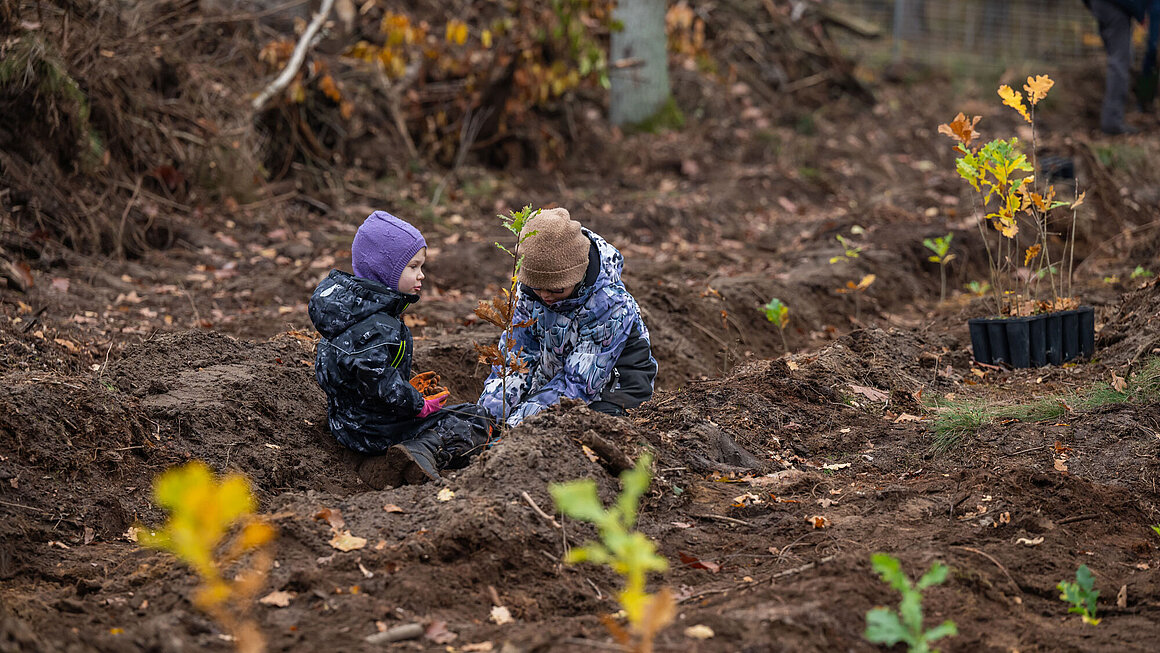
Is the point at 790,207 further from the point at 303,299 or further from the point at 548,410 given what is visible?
the point at 548,410

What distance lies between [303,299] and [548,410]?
356 centimetres

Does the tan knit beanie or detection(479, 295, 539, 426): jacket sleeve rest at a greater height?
the tan knit beanie

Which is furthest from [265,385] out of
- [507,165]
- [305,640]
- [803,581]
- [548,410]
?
[507,165]

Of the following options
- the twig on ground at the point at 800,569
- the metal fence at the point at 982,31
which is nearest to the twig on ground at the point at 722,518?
the twig on ground at the point at 800,569

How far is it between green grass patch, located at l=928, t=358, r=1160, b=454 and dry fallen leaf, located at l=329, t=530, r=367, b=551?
2310 millimetres

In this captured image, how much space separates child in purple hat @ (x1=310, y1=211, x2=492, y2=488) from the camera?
3889 mm

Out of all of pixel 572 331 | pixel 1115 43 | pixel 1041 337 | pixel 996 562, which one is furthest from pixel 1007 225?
pixel 1115 43

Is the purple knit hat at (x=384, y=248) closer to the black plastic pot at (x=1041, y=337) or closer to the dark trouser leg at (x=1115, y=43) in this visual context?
the black plastic pot at (x=1041, y=337)

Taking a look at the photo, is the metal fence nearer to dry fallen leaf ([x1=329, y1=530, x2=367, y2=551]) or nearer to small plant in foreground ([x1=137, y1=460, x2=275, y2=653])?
dry fallen leaf ([x1=329, y1=530, x2=367, y2=551])

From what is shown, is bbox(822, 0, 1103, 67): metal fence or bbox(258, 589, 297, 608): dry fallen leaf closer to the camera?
bbox(258, 589, 297, 608): dry fallen leaf

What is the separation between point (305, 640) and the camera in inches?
95.1

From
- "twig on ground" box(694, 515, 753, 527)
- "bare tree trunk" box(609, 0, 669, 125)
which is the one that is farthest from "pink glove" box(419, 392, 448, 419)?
"bare tree trunk" box(609, 0, 669, 125)


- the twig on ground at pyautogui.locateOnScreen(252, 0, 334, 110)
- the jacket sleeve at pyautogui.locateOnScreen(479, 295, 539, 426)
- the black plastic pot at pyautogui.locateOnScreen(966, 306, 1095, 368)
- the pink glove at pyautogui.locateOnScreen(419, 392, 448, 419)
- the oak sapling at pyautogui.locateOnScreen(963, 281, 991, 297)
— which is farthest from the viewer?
the twig on ground at pyautogui.locateOnScreen(252, 0, 334, 110)

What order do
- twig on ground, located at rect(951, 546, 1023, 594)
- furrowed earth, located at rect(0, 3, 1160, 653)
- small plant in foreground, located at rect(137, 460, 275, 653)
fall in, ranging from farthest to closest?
twig on ground, located at rect(951, 546, 1023, 594) → furrowed earth, located at rect(0, 3, 1160, 653) → small plant in foreground, located at rect(137, 460, 275, 653)
